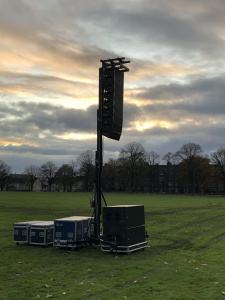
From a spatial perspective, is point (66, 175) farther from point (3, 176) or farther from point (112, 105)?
point (112, 105)

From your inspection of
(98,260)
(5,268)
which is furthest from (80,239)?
(5,268)

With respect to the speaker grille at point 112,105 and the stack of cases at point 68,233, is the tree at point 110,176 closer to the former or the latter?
the speaker grille at point 112,105

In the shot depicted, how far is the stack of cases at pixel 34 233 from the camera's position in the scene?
17344 mm

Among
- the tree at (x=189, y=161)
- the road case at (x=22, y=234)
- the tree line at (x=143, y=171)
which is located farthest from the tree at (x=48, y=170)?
the road case at (x=22, y=234)

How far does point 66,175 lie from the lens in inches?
6201

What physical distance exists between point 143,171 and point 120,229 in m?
118

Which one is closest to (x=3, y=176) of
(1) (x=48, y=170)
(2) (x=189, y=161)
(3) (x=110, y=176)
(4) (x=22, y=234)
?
(1) (x=48, y=170)

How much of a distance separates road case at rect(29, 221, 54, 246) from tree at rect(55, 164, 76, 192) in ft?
453

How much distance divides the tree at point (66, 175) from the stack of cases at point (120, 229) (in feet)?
460

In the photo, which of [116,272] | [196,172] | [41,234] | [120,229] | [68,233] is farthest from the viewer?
[196,172]

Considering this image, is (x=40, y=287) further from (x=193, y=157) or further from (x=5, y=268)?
(x=193, y=157)

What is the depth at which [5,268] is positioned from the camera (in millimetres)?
12938

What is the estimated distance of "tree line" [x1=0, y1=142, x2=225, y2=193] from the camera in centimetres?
12706

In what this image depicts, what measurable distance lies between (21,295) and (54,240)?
23.6ft
